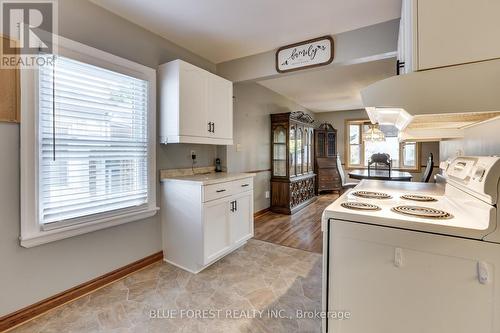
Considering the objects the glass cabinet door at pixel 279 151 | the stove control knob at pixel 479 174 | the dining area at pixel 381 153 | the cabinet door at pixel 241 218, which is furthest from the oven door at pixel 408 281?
the dining area at pixel 381 153

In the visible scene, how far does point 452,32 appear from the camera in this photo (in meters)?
0.80

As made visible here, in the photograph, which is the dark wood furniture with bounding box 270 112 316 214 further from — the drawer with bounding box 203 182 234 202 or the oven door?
the oven door

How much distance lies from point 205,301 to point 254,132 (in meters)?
2.94

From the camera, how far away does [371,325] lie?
1141 millimetres

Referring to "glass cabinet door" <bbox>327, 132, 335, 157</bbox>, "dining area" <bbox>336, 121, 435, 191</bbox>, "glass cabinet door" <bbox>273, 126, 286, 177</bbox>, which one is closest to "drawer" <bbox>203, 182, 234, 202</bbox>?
"glass cabinet door" <bbox>273, 126, 286, 177</bbox>

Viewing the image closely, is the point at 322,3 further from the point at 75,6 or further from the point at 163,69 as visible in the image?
the point at 75,6

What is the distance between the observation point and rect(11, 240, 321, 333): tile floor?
5.32ft

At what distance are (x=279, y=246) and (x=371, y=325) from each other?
6.13ft

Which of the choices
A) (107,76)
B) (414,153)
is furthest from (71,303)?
(414,153)

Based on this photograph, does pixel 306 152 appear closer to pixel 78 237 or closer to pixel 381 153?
pixel 381 153

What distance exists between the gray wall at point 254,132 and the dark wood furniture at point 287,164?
0.43 ft

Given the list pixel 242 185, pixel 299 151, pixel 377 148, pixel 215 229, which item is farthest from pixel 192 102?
pixel 377 148

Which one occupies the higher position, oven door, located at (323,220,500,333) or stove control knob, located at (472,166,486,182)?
stove control knob, located at (472,166,486,182)

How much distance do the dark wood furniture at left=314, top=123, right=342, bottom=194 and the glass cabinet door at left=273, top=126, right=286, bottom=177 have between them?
2074 mm
